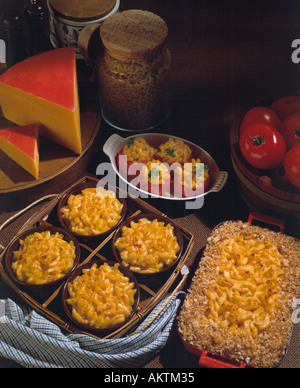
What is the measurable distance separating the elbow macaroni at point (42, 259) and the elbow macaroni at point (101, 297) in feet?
0.24

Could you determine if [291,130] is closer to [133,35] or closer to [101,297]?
[133,35]

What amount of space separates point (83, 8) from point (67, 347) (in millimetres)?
1463

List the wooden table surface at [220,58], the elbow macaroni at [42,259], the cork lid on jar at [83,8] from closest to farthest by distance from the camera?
the elbow macaroni at [42,259] → the cork lid on jar at [83,8] → the wooden table surface at [220,58]

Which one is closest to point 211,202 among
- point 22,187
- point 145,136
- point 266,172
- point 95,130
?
point 266,172

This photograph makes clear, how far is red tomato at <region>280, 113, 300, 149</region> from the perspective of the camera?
192cm

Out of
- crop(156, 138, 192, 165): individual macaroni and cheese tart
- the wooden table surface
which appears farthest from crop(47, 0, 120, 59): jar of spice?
crop(156, 138, 192, 165): individual macaroni and cheese tart

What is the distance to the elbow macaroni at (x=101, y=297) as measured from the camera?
5.26 ft

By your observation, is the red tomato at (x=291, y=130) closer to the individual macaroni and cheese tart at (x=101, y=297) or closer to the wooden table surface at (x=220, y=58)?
the wooden table surface at (x=220, y=58)

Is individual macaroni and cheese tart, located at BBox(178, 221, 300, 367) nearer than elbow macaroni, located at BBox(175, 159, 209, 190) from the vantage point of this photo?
Yes

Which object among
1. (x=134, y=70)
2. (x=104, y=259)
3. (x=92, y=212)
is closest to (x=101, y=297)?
(x=104, y=259)

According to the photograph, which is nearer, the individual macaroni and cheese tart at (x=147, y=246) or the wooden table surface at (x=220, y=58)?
the individual macaroni and cheese tart at (x=147, y=246)

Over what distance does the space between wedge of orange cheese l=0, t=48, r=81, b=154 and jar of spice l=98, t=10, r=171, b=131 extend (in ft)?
0.53

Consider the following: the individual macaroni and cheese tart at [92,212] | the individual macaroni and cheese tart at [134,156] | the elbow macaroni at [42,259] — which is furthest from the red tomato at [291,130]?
the elbow macaroni at [42,259]

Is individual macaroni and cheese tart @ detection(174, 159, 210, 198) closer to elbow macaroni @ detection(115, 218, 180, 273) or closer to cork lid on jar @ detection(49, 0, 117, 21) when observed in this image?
elbow macaroni @ detection(115, 218, 180, 273)
